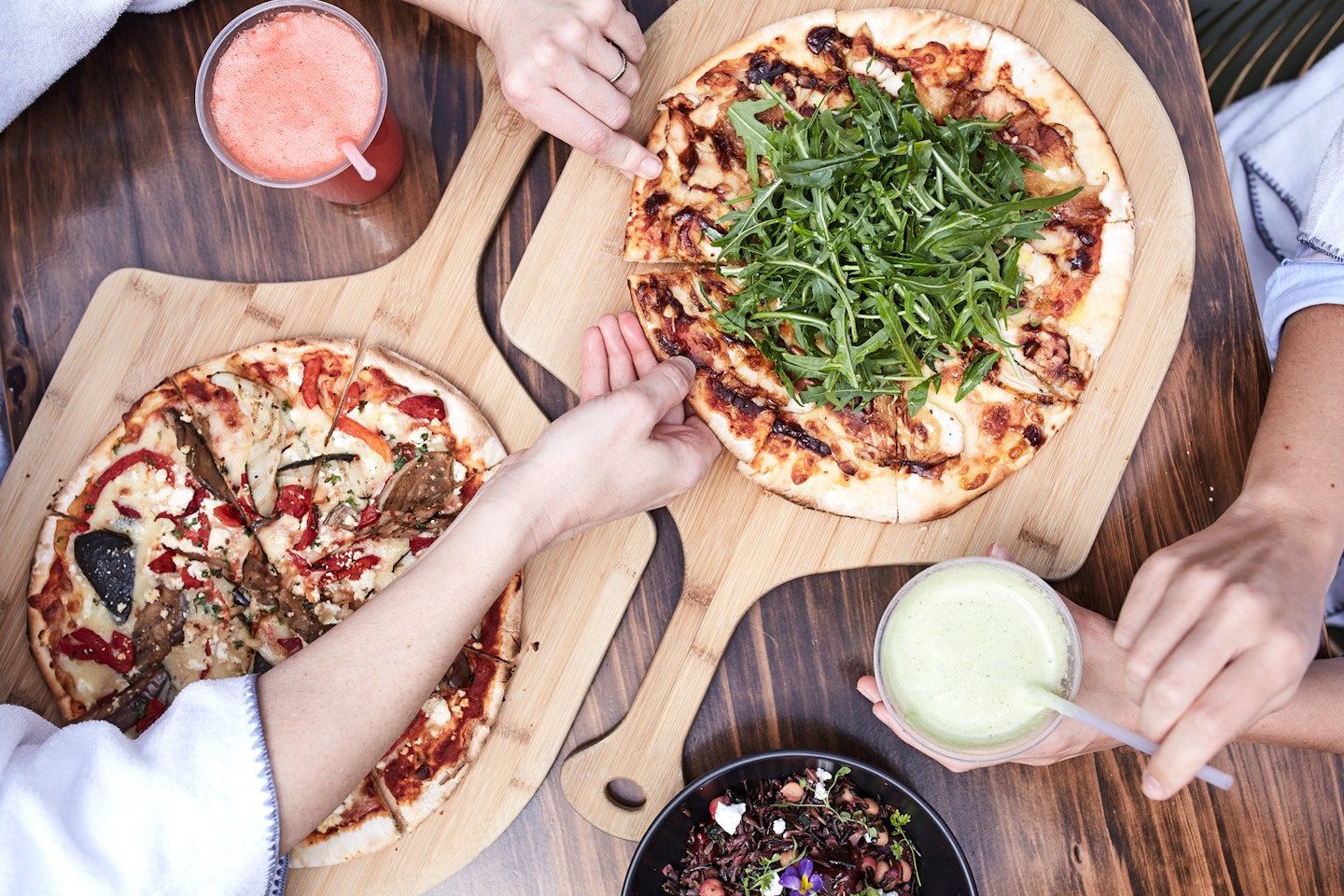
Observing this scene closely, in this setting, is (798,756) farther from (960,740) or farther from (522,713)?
(522,713)

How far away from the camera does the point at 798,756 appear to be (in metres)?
2.68

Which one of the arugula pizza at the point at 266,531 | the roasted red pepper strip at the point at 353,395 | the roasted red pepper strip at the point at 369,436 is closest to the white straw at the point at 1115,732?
the arugula pizza at the point at 266,531

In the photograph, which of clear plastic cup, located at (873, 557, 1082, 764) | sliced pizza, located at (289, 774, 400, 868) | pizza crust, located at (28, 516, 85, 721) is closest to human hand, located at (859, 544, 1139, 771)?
clear plastic cup, located at (873, 557, 1082, 764)

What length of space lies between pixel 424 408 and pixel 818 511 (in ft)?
4.43

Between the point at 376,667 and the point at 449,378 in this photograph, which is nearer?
the point at 376,667

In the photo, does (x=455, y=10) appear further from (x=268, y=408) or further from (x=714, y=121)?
(x=268, y=408)

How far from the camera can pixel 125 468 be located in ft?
9.53

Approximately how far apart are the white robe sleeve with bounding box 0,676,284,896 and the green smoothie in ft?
5.59

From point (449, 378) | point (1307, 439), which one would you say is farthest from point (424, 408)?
point (1307, 439)

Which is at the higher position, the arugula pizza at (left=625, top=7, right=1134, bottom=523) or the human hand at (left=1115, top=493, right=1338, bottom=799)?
the arugula pizza at (left=625, top=7, right=1134, bottom=523)

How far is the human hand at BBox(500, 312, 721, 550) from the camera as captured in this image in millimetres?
2406

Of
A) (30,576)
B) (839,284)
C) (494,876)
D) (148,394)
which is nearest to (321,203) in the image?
(148,394)

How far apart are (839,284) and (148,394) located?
2.29 metres

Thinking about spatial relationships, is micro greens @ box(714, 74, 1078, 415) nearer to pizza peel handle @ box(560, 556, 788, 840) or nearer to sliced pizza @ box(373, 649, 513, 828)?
pizza peel handle @ box(560, 556, 788, 840)
